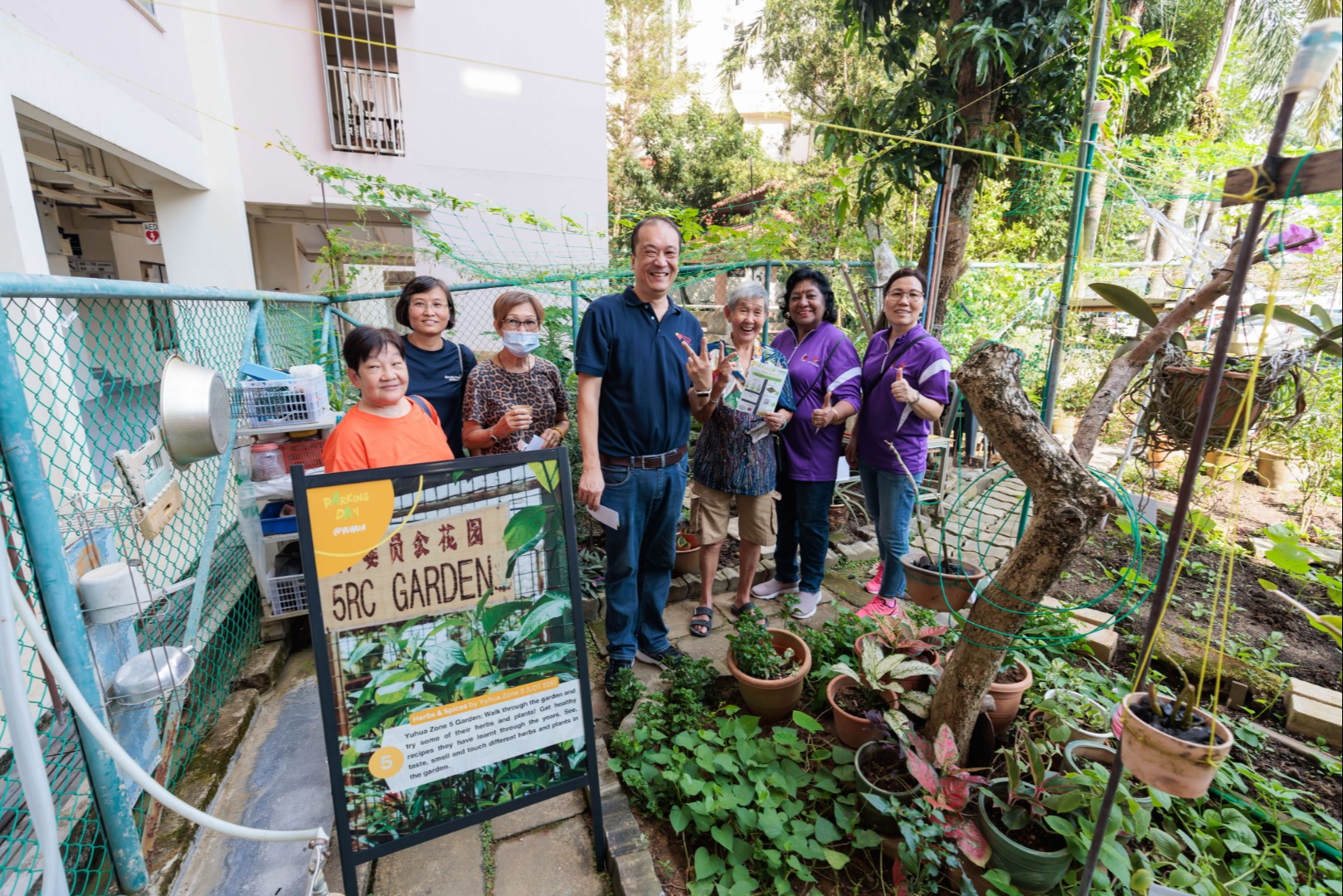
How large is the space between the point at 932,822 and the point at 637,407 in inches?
64.6

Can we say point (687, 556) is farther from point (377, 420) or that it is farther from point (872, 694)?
point (377, 420)

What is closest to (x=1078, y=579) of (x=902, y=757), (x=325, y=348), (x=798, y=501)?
(x=798, y=501)

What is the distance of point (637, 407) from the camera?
2.36 meters

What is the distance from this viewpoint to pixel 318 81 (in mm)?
8055

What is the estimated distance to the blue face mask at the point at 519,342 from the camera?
8.66 feet

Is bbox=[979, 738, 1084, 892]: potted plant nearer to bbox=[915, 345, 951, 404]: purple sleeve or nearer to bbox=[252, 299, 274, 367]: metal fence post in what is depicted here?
bbox=[915, 345, 951, 404]: purple sleeve

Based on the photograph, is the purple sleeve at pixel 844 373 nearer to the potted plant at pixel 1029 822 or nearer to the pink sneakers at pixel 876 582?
the pink sneakers at pixel 876 582

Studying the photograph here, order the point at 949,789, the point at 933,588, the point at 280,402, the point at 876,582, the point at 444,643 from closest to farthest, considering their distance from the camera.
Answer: the point at 444,643
the point at 949,789
the point at 933,588
the point at 280,402
the point at 876,582

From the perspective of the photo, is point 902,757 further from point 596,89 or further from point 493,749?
point 596,89

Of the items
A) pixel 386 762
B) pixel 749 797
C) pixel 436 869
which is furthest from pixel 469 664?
pixel 749 797

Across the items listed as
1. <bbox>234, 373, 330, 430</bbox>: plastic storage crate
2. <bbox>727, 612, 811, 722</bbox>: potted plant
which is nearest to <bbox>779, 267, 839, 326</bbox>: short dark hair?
<bbox>727, 612, 811, 722</bbox>: potted plant

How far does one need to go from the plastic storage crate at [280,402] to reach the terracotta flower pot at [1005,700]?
3.03 meters

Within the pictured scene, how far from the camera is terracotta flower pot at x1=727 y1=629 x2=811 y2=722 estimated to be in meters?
2.30

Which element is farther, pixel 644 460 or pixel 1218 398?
pixel 1218 398
